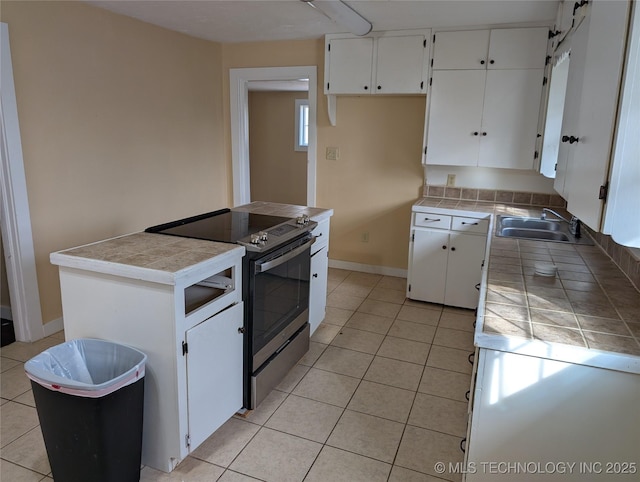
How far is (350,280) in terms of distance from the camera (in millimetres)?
4449

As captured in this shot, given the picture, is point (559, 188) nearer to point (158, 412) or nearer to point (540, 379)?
point (540, 379)

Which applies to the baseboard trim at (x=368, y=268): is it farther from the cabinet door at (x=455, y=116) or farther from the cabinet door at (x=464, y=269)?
the cabinet door at (x=455, y=116)

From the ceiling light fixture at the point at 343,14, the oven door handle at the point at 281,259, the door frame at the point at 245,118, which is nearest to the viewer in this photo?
the oven door handle at the point at 281,259

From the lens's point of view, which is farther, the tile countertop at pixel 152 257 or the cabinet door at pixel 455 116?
the cabinet door at pixel 455 116

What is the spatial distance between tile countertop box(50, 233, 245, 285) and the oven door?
0.72 feet

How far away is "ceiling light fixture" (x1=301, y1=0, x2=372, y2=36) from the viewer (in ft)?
9.43

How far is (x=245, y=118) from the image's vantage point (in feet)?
15.7

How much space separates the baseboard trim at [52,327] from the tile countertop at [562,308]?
291cm

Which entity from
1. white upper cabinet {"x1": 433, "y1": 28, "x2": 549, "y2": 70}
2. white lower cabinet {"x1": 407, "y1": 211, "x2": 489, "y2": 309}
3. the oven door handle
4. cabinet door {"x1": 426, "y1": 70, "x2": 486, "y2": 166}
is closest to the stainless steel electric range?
the oven door handle

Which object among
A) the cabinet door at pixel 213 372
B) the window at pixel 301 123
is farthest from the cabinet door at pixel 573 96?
the window at pixel 301 123

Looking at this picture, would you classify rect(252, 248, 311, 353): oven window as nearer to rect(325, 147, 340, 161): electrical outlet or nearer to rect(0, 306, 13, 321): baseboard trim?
rect(325, 147, 340, 161): electrical outlet

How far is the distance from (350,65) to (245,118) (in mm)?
1339

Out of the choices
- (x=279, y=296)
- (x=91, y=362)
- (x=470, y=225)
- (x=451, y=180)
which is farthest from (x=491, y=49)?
(x=91, y=362)

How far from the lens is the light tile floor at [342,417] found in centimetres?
197
